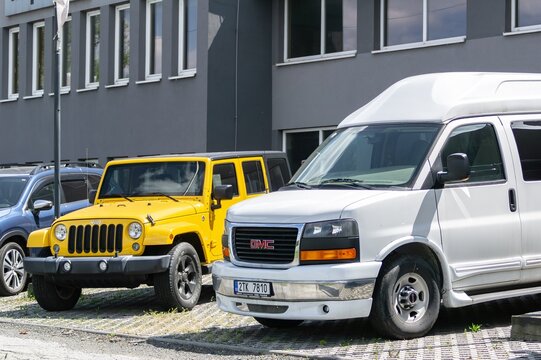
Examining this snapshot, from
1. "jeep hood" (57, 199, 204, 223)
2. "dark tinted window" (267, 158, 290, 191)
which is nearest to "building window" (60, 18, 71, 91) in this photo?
"dark tinted window" (267, 158, 290, 191)

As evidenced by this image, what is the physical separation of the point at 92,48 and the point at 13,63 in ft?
12.2

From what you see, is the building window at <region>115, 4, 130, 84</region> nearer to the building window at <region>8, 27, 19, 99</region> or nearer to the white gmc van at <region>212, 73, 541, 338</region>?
the building window at <region>8, 27, 19, 99</region>

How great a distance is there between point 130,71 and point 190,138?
3164 millimetres

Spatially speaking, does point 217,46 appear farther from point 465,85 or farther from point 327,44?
point 465,85

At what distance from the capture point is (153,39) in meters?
26.3

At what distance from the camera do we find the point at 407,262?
1005 cm

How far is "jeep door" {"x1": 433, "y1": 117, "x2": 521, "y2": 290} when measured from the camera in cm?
1039

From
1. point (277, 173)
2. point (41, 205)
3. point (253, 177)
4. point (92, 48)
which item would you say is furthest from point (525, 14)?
point (92, 48)

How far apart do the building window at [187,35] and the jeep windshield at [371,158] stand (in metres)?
13.9

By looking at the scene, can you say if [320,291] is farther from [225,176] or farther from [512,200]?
[225,176]

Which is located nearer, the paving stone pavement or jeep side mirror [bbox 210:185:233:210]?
the paving stone pavement

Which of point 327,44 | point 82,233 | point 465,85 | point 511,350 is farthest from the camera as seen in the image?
point 327,44

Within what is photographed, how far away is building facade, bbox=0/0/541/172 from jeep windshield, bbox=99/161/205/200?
25.8 feet

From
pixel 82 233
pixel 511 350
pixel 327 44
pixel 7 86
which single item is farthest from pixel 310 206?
pixel 7 86
